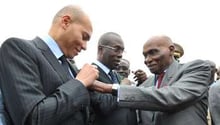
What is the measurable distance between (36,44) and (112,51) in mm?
1260

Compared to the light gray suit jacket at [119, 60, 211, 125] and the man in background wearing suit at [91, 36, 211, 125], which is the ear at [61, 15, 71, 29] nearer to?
the man in background wearing suit at [91, 36, 211, 125]

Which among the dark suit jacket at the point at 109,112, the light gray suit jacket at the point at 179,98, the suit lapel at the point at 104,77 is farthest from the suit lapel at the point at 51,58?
the suit lapel at the point at 104,77

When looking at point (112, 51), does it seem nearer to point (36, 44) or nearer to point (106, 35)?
point (106, 35)

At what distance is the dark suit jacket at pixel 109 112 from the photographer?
252 cm

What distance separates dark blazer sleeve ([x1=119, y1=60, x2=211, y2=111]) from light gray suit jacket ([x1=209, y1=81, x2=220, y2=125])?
28 centimetres

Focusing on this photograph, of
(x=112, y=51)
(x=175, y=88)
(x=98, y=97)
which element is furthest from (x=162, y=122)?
(x=112, y=51)

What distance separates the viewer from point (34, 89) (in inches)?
71.3

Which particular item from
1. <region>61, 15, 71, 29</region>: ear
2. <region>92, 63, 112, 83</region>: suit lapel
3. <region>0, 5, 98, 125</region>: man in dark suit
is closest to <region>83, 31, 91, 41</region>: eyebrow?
<region>0, 5, 98, 125</region>: man in dark suit

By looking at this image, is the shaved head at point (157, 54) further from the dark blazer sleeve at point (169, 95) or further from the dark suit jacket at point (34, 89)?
the dark suit jacket at point (34, 89)

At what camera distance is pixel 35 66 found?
6.20 feet

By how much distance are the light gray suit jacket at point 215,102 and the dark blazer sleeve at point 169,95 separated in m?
0.28

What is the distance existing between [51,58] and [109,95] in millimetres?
666

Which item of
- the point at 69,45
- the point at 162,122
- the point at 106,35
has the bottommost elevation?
the point at 162,122

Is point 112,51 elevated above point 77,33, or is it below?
below
